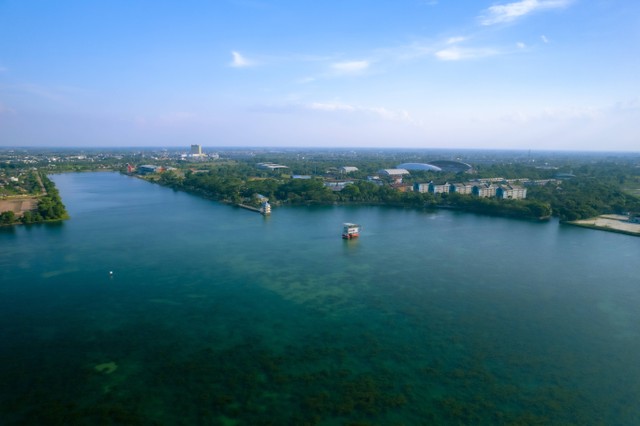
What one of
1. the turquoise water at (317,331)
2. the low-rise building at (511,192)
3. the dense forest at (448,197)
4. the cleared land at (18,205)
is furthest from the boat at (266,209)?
the low-rise building at (511,192)

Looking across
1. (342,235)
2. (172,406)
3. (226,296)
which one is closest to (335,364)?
(172,406)

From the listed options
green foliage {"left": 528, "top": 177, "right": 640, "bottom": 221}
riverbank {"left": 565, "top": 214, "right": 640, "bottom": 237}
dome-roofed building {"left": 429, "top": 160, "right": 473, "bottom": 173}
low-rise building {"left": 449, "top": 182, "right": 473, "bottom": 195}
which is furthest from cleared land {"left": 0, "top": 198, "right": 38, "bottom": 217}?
dome-roofed building {"left": 429, "top": 160, "right": 473, "bottom": 173}

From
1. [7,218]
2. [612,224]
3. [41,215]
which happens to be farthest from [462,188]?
[7,218]

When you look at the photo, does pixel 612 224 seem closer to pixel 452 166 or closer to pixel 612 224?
pixel 612 224

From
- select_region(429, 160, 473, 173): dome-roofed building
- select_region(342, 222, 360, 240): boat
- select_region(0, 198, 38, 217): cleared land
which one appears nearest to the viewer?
select_region(342, 222, 360, 240): boat

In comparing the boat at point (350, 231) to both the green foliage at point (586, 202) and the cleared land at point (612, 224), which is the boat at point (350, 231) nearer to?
the cleared land at point (612, 224)

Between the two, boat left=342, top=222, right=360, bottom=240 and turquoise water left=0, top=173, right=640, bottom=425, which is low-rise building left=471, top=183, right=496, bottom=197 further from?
boat left=342, top=222, right=360, bottom=240

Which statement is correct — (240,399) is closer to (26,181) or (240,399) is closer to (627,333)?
(627,333)
